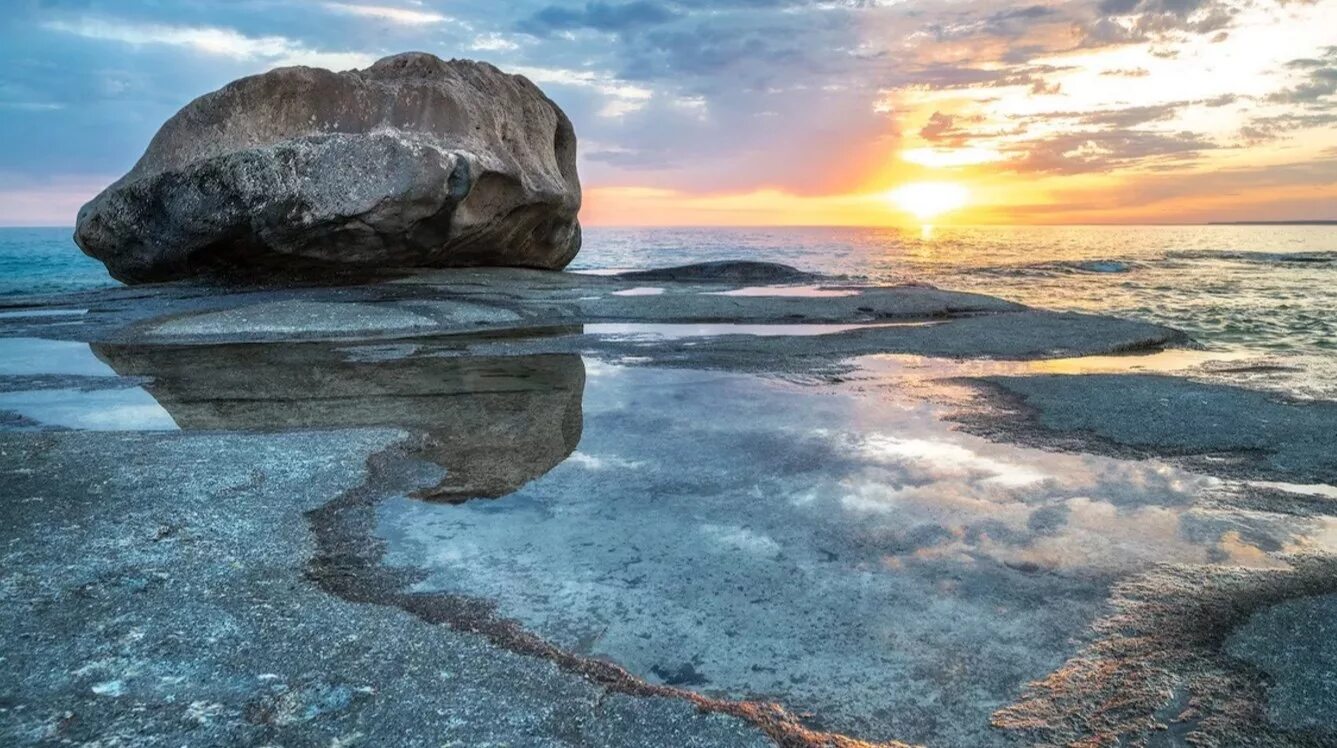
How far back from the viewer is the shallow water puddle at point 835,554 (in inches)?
144

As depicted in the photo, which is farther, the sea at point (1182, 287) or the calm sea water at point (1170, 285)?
the calm sea water at point (1170, 285)

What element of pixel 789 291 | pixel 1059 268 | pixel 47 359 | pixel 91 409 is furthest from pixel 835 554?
pixel 1059 268

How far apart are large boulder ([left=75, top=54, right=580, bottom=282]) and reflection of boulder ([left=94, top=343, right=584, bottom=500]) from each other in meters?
6.46

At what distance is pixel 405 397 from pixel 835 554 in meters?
5.71

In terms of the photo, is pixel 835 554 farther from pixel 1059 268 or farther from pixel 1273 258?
pixel 1273 258

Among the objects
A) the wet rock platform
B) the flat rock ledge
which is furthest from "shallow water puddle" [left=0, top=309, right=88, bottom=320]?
the wet rock platform

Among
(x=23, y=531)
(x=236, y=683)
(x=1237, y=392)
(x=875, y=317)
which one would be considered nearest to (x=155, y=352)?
(x=23, y=531)

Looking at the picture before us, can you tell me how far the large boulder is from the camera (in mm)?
18328

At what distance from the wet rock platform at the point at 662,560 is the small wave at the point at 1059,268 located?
26.9 m

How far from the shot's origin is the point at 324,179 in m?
18.3

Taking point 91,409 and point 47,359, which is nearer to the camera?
point 91,409

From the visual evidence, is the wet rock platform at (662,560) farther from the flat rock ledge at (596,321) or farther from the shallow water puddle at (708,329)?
the shallow water puddle at (708,329)

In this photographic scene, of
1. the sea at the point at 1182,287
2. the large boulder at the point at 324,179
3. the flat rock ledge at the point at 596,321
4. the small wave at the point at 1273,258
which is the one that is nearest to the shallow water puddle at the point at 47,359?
the flat rock ledge at the point at 596,321

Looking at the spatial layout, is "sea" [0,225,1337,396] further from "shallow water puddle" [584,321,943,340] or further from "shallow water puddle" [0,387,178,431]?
"shallow water puddle" [0,387,178,431]
